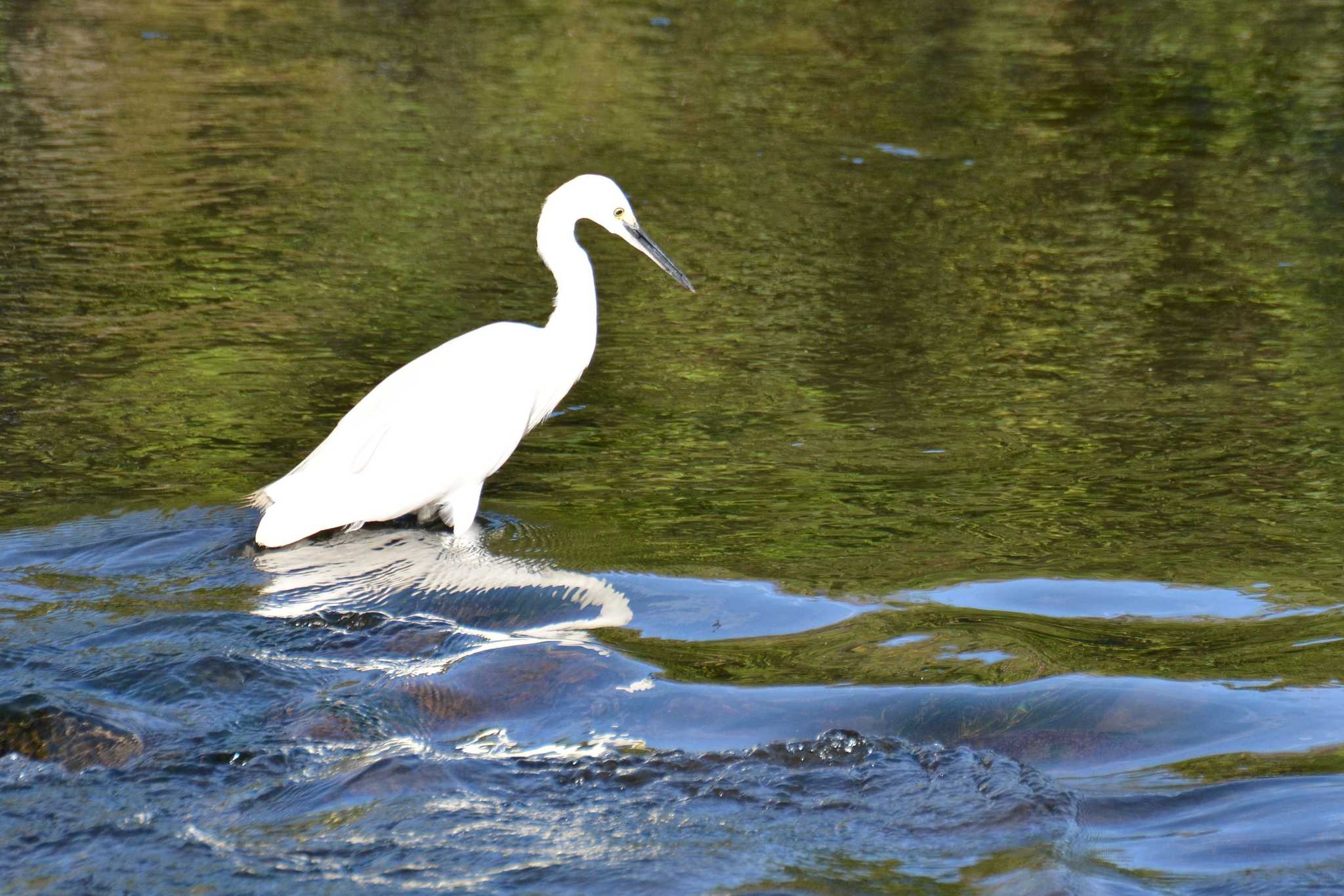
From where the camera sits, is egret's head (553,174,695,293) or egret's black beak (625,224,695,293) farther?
egret's black beak (625,224,695,293)

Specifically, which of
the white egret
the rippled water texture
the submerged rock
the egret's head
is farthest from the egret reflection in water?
the egret's head

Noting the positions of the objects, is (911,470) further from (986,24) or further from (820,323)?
(986,24)

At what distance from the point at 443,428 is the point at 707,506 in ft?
3.73

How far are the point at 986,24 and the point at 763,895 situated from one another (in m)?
15.4

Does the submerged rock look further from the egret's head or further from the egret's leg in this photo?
the egret's head

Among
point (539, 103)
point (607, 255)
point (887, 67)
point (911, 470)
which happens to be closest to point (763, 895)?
point (911, 470)

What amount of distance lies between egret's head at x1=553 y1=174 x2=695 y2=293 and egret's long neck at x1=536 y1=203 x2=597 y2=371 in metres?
0.08

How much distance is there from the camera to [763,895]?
370 centimetres

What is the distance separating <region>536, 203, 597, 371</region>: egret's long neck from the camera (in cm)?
654

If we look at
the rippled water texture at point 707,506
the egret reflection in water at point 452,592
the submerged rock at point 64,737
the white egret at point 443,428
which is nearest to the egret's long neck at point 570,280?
the white egret at point 443,428

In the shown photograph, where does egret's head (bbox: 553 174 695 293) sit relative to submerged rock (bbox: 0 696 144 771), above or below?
above

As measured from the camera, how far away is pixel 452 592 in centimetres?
558

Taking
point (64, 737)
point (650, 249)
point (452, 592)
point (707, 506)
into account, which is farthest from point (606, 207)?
point (64, 737)

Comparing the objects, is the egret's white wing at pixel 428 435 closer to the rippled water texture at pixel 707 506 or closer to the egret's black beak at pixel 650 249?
the rippled water texture at pixel 707 506
